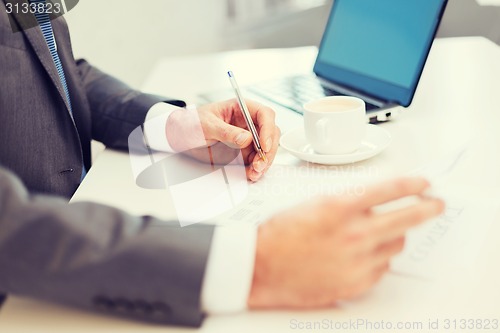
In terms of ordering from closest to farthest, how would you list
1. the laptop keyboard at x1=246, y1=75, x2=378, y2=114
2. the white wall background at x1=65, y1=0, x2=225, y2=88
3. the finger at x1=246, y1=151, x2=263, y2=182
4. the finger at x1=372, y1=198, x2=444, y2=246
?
the finger at x1=372, y1=198, x2=444, y2=246, the finger at x1=246, y1=151, x2=263, y2=182, the laptop keyboard at x1=246, y1=75, x2=378, y2=114, the white wall background at x1=65, y1=0, x2=225, y2=88

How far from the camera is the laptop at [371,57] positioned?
1.01m

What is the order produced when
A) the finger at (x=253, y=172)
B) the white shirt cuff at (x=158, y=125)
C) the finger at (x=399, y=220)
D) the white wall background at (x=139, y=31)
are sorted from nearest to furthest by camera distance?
the finger at (x=399, y=220) → the finger at (x=253, y=172) → the white shirt cuff at (x=158, y=125) → the white wall background at (x=139, y=31)

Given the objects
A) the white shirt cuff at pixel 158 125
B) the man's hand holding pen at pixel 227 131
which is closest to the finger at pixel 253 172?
the man's hand holding pen at pixel 227 131

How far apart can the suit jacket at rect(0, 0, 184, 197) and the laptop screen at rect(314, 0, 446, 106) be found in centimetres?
35

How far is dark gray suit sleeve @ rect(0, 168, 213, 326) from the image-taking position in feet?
1.72

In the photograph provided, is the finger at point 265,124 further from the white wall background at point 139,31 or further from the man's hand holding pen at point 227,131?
the white wall background at point 139,31

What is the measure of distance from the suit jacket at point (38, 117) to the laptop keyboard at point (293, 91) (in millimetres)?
223

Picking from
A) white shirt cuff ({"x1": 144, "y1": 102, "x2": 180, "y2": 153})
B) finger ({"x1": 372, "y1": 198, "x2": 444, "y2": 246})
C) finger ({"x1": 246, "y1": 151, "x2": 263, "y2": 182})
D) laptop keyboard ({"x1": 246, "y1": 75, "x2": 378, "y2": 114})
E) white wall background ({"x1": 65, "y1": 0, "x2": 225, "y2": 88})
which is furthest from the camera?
white wall background ({"x1": 65, "y1": 0, "x2": 225, "y2": 88})

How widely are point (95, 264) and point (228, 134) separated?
40cm

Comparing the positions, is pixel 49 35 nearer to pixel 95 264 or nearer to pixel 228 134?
pixel 228 134

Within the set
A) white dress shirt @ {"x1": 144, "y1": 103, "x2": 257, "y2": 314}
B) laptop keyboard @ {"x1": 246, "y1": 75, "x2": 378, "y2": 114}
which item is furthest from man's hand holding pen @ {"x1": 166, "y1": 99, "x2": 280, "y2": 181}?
white dress shirt @ {"x1": 144, "y1": 103, "x2": 257, "y2": 314}

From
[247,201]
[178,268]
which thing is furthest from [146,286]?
[247,201]

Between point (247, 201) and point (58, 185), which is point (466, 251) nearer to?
point (247, 201)

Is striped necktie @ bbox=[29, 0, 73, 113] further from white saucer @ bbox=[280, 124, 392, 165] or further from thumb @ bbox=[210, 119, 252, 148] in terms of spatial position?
white saucer @ bbox=[280, 124, 392, 165]
